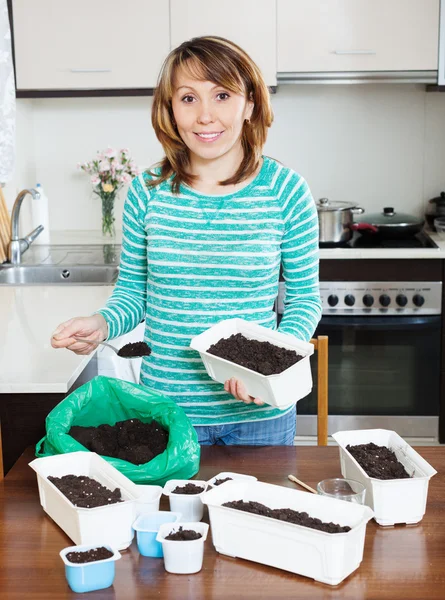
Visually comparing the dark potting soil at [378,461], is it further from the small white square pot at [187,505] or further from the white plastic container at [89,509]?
the white plastic container at [89,509]

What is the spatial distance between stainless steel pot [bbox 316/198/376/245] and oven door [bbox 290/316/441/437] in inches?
12.1

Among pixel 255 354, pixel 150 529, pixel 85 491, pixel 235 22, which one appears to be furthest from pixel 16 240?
pixel 150 529

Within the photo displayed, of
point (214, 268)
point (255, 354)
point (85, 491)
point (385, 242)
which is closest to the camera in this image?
point (85, 491)

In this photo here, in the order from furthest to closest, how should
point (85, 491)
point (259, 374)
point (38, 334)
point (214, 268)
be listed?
point (38, 334)
point (214, 268)
point (259, 374)
point (85, 491)

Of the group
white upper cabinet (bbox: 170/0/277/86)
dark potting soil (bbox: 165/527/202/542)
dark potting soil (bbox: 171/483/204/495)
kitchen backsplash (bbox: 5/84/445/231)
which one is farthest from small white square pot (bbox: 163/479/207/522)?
kitchen backsplash (bbox: 5/84/445/231)

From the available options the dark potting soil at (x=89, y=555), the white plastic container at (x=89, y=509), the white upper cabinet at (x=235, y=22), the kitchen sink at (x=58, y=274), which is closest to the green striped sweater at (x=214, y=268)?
the white plastic container at (x=89, y=509)

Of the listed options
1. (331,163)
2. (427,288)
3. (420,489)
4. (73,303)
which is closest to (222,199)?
(420,489)

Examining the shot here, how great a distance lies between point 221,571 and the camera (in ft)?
3.91

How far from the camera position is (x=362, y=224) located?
3.29 metres

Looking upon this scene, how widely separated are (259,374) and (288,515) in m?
0.28

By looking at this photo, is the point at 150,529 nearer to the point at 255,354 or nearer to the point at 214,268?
the point at 255,354

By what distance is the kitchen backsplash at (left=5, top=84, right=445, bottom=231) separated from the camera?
3605 millimetres

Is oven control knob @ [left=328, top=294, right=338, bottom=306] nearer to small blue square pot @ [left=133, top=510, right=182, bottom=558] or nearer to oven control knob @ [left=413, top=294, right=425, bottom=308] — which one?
oven control knob @ [left=413, top=294, right=425, bottom=308]

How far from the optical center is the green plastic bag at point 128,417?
142 centimetres
